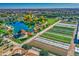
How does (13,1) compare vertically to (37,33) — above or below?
above

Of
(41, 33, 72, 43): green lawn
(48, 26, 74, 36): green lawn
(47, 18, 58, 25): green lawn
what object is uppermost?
(47, 18, 58, 25): green lawn

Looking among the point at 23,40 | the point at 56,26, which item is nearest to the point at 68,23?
the point at 56,26

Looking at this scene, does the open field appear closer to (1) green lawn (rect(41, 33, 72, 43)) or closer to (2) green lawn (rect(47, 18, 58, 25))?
(1) green lawn (rect(41, 33, 72, 43))

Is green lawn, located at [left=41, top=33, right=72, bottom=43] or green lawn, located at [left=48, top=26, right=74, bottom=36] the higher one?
green lawn, located at [left=48, top=26, right=74, bottom=36]

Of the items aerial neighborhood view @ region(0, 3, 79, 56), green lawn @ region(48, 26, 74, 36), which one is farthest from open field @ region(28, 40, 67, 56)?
green lawn @ region(48, 26, 74, 36)

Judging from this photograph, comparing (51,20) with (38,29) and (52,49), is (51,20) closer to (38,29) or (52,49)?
(38,29)

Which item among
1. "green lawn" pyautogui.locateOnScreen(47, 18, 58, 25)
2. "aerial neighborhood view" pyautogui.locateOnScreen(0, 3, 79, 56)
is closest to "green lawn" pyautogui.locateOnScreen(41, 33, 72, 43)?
"aerial neighborhood view" pyautogui.locateOnScreen(0, 3, 79, 56)

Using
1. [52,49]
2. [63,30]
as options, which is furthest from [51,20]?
[52,49]

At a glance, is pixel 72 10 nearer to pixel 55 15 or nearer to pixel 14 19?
pixel 55 15

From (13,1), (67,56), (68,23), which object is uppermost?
(13,1)
